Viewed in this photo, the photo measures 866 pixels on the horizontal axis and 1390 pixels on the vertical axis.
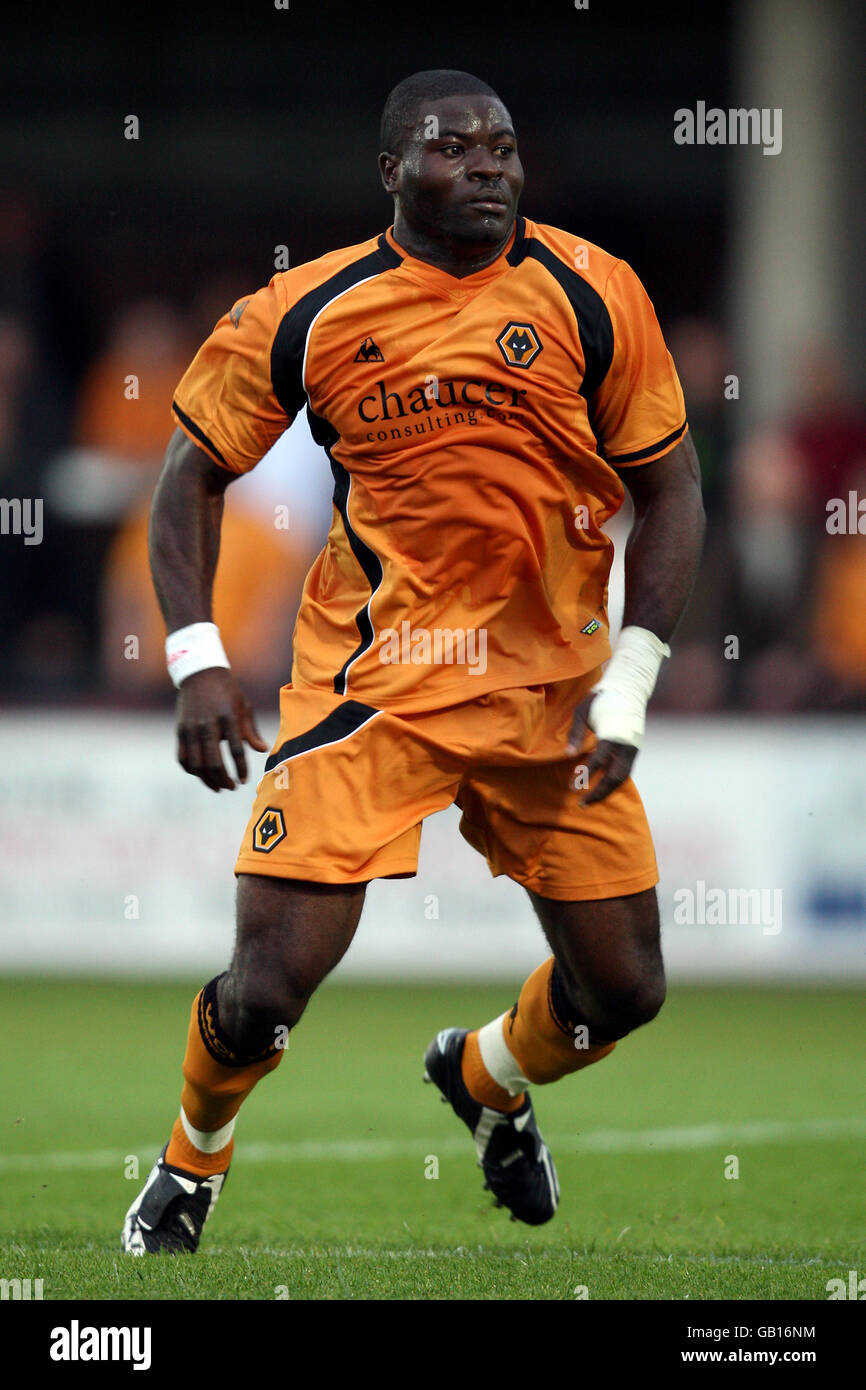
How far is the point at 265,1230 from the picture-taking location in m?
5.97

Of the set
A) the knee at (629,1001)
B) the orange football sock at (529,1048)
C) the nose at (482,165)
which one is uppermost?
the nose at (482,165)

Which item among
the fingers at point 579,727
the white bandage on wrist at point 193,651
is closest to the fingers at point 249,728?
the white bandage on wrist at point 193,651

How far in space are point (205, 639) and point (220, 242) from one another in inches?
496

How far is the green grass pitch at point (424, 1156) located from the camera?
5215 mm

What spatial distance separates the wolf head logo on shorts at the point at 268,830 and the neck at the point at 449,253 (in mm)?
1417

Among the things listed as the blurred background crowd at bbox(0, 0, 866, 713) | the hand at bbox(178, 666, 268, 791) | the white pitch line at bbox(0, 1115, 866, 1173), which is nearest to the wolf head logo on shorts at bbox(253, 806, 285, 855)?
the hand at bbox(178, 666, 268, 791)

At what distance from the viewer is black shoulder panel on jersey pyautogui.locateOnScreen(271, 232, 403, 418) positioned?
516 centimetres

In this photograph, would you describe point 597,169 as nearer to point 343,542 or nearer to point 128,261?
point 128,261

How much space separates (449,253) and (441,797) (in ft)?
4.46

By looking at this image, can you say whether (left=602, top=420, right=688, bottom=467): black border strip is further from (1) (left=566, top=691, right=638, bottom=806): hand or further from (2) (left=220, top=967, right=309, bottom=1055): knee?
(2) (left=220, top=967, right=309, bottom=1055): knee

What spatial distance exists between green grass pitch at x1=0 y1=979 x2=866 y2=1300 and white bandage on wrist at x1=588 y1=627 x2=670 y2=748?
1.34 metres

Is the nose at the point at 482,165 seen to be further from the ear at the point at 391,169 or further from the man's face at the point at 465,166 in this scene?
the ear at the point at 391,169

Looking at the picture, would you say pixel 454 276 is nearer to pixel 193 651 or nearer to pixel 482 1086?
pixel 193 651

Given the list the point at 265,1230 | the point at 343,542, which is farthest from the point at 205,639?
the point at 265,1230
